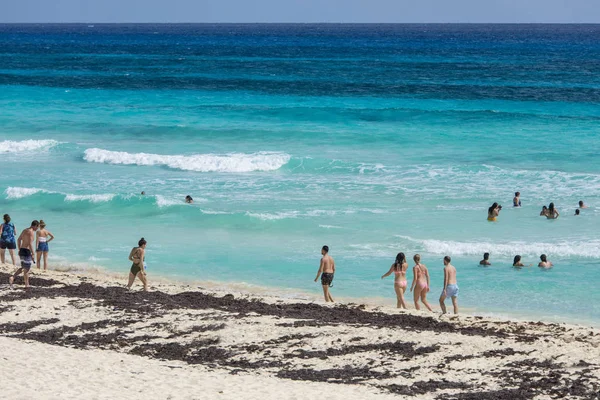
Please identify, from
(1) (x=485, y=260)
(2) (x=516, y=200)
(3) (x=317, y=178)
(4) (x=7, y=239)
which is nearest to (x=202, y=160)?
(3) (x=317, y=178)

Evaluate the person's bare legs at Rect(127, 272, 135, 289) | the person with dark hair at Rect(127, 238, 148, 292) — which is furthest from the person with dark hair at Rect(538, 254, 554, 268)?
the person's bare legs at Rect(127, 272, 135, 289)

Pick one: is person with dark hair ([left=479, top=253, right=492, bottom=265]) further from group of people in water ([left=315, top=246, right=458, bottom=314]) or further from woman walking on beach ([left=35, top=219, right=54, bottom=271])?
woman walking on beach ([left=35, top=219, right=54, bottom=271])

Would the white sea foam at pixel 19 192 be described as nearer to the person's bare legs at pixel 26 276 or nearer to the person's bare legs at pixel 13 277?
the person's bare legs at pixel 13 277

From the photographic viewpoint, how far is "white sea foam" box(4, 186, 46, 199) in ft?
92.6

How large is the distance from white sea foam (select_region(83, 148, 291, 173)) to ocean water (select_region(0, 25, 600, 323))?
0.09 meters

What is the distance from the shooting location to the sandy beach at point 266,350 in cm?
1230

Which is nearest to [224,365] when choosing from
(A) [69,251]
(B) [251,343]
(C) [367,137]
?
(B) [251,343]

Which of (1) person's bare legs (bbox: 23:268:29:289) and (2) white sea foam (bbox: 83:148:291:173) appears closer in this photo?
(1) person's bare legs (bbox: 23:268:29:289)

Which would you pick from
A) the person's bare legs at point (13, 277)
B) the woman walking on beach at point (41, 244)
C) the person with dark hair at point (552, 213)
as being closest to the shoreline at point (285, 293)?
the woman walking on beach at point (41, 244)

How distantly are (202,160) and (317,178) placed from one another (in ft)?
17.7

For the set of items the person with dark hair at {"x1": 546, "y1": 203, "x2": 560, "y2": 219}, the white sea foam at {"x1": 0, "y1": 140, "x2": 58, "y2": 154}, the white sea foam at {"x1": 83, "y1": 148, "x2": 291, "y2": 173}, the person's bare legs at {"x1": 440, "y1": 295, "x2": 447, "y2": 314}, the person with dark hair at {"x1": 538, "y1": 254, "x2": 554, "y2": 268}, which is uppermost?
the white sea foam at {"x1": 0, "y1": 140, "x2": 58, "y2": 154}

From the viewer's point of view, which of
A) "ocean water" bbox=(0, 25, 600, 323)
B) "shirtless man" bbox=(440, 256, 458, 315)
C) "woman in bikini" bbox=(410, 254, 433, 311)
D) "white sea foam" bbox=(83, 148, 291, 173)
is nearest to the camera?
"shirtless man" bbox=(440, 256, 458, 315)

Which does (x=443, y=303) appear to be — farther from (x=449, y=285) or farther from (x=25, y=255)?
(x=25, y=255)

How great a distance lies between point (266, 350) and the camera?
14297mm
